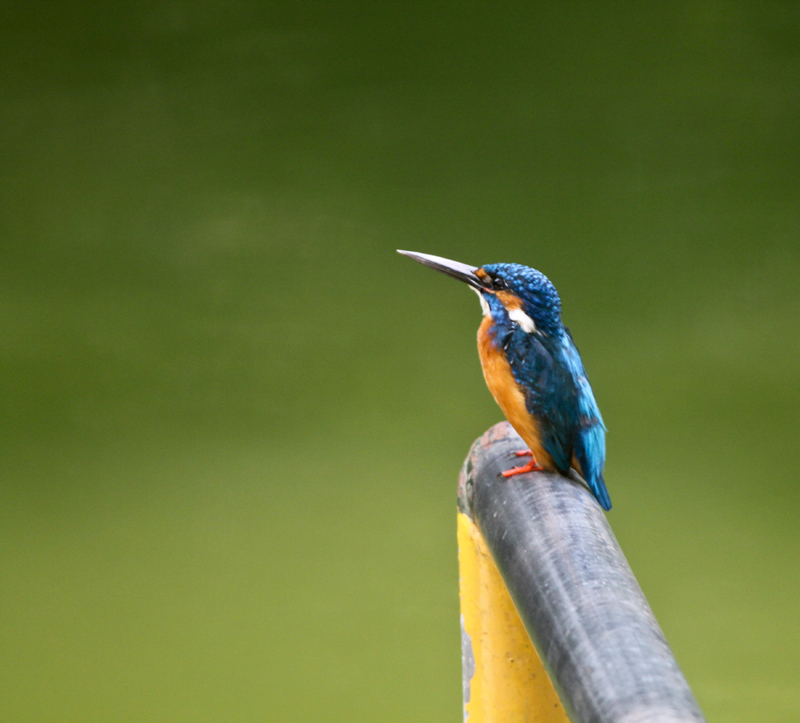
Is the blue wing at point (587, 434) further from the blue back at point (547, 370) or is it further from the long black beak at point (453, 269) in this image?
the long black beak at point (453, 269)

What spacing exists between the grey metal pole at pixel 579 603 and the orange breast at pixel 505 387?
0.56ft

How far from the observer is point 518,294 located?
3.06ft

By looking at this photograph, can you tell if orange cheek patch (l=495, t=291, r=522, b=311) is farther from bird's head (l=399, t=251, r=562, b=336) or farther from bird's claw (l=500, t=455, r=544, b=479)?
bird's claw (l=500, t=455, r=544, b=479)

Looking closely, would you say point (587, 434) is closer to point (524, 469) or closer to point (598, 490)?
point (598, 490)

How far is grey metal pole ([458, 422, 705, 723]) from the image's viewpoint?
0.42 m

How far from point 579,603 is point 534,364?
45 cm

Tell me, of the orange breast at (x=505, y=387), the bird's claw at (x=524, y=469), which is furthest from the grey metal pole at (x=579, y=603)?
the orange breast at (x=505, y=387)

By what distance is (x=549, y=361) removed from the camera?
93 cm

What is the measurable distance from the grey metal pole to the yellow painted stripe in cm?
6

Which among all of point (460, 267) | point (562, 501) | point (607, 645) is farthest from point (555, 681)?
point (460, 267)

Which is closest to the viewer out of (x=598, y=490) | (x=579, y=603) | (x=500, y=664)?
(x=579, y=603)

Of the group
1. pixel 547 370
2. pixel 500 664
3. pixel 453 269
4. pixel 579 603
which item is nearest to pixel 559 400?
pixel 547 370

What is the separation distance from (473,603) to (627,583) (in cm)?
24

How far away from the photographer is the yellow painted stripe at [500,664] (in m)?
0.70
